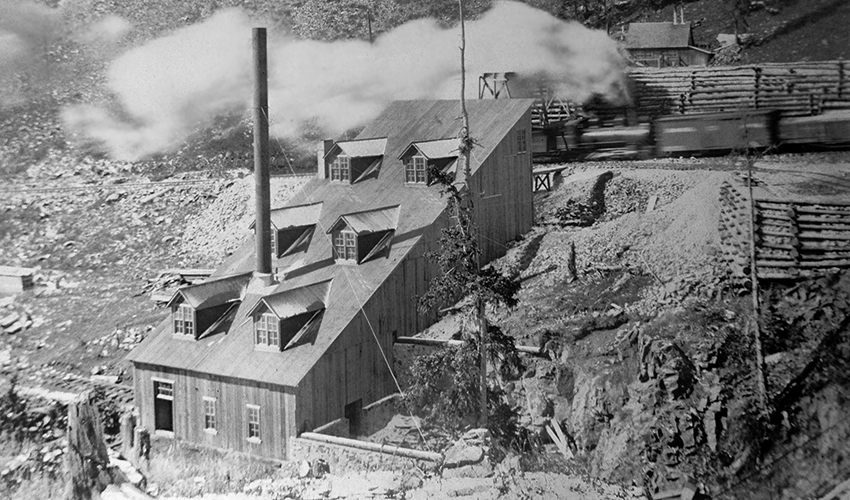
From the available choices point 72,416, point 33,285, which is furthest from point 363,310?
point 33,285

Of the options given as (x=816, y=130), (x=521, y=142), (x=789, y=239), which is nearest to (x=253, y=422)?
(x=521, y=142)

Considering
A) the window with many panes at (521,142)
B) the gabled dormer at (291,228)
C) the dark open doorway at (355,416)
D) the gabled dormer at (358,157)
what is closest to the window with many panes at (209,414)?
the dark open doorway at (355,416)

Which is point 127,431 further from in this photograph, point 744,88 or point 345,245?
point 744,88

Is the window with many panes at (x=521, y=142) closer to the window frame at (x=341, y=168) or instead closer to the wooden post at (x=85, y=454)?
the window frame at (x=341, y=168)

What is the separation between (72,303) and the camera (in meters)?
12.0

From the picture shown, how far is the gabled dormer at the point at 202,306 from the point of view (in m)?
11.5

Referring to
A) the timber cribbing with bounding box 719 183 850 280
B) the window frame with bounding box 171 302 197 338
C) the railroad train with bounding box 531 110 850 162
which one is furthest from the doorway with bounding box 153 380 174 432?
the timber cribbing with bounding box 719 183 850 280

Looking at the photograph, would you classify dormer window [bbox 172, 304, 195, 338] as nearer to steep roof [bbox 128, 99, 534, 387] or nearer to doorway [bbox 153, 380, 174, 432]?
steep roof [bbox 128, 99, 534, 387]

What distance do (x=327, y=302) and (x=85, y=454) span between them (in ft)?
10.4

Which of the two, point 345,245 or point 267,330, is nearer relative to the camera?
point 267,330

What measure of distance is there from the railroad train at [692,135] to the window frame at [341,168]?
7.96 feet

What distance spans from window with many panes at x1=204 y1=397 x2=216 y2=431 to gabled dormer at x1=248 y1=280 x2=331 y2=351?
2.87 ft

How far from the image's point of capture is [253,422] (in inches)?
432

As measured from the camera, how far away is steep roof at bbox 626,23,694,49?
438 inches
